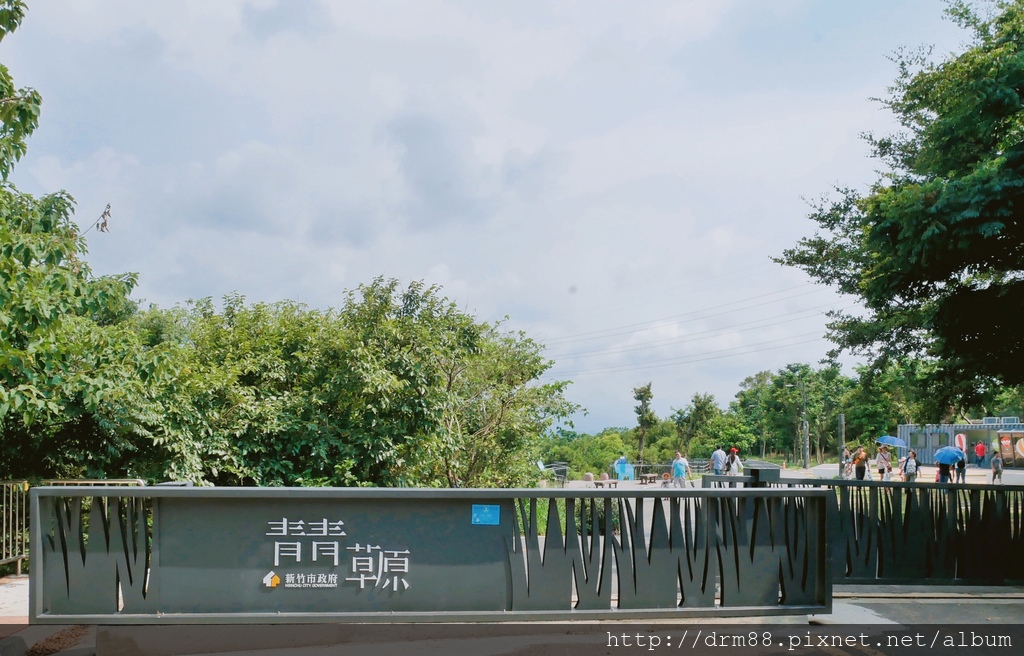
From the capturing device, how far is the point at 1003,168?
9305 mm

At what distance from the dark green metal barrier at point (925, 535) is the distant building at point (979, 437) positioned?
133 feet

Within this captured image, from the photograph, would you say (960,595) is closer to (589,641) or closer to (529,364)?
(589,641)

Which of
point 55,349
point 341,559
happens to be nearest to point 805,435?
point 55,349

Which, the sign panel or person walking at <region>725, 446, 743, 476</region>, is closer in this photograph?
the sign panel

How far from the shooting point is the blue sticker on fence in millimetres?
6410

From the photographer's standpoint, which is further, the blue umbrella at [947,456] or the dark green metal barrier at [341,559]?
the blue umbrella at [947,456]

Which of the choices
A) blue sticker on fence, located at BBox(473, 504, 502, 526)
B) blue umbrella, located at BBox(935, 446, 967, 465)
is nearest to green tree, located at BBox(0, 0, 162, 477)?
blue sticker on fence, located at BBox(473, 504, 502, 526)

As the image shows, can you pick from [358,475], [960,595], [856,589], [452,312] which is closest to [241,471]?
[358,475]

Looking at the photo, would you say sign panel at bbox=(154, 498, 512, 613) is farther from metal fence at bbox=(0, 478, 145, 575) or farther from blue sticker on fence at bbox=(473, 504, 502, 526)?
metal fence at bbox=(0, 478, 145, 575)

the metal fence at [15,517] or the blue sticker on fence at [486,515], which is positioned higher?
the blue sticker on fence at [486,515]

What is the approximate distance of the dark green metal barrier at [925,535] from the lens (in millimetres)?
8961

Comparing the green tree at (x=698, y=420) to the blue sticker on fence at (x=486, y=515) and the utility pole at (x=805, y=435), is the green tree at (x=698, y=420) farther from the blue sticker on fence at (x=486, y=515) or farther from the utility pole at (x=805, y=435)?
the blue sticker on fence at (x=486, y=515)

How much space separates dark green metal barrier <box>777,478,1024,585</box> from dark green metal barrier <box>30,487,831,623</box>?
2787 millimetres

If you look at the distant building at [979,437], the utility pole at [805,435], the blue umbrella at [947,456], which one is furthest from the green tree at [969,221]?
the utility pole at [805,435]
